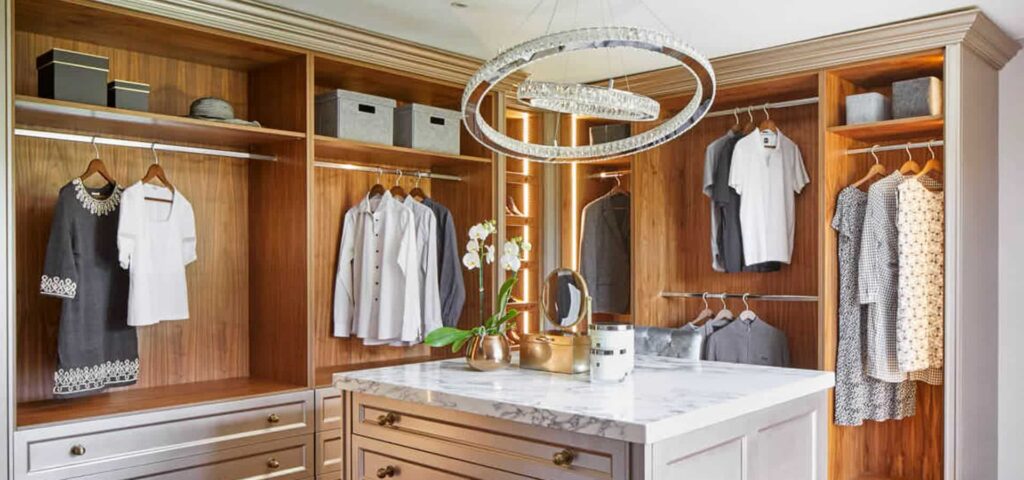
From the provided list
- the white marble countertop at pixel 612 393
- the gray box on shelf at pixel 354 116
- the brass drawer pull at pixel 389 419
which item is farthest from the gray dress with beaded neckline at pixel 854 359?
the brass drawer pull at pixel 389 419

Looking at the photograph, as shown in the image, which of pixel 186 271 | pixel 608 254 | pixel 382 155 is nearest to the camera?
pixel 186 271

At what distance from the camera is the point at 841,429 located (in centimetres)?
428

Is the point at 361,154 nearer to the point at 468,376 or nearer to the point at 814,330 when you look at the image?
the point at 468,376

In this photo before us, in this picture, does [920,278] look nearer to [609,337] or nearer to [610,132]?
[610,132]

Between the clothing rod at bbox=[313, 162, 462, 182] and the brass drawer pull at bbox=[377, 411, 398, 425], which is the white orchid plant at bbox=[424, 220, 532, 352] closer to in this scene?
the brass drawer pull at bbox=[377, 411, 398, 425]

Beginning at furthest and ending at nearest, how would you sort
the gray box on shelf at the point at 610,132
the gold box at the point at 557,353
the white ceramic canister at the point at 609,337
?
1. the gray box on shelf at the point at 610,132
2. the gold box at the point at 557,353
3. the white ceramic canister at the point at 609,337

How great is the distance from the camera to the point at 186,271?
3.82m

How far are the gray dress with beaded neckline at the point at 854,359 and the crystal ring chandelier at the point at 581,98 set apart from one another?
1706 mm

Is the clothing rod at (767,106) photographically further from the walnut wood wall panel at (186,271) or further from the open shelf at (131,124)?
the walnut wood wall panel at (186,271)

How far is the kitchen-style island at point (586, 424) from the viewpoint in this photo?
194cm

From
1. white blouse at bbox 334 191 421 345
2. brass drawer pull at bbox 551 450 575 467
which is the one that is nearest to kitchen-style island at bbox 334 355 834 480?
brass drawer pull at bbox 551 450 575 467

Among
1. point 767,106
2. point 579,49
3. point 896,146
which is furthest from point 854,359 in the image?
point 579,49

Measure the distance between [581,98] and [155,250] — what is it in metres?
1.98

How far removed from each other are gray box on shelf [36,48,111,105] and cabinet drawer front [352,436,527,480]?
5.68 feet
